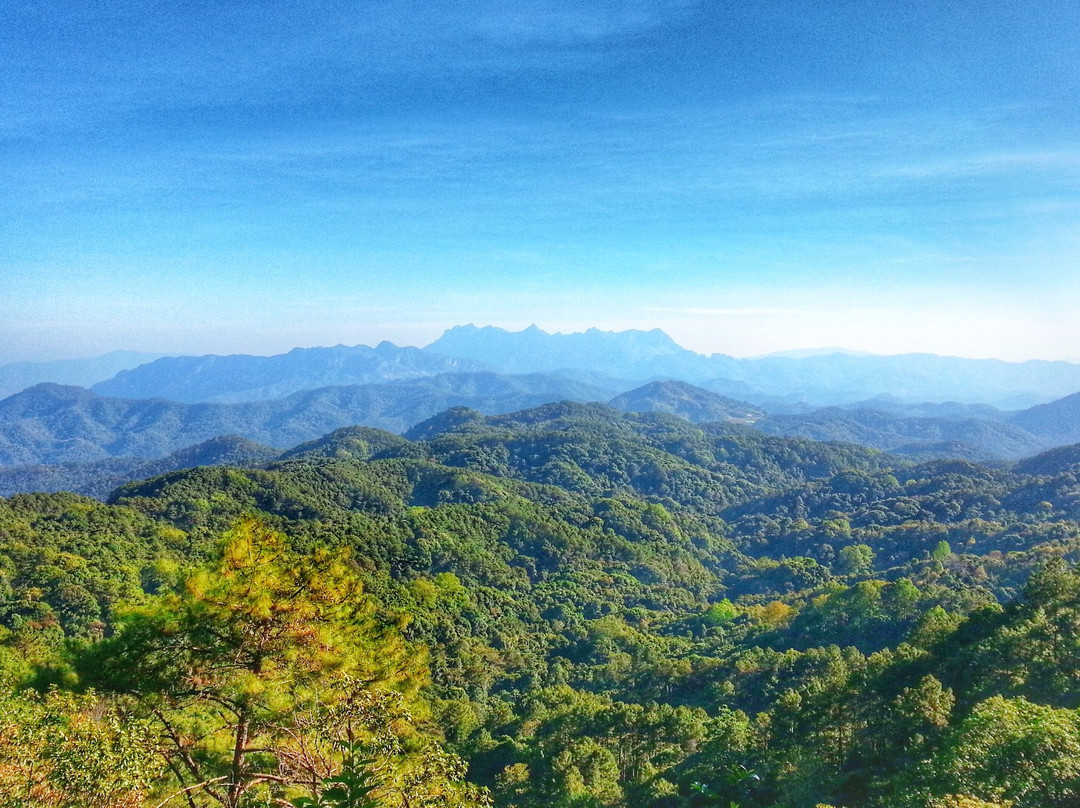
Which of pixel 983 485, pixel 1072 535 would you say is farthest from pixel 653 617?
pixel 983 485

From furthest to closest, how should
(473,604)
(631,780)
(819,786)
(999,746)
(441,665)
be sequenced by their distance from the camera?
(473,604)
(441,665)
(631,780)
(819,786)
(999,746)

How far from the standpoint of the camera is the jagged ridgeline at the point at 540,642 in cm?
903

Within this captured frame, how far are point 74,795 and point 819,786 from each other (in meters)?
22.2

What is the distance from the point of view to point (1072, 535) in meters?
65.5

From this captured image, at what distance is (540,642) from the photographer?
54.2m

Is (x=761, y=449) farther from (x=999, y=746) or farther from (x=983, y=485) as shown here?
(x=999, y=746)

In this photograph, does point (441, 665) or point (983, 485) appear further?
point (983, 485)

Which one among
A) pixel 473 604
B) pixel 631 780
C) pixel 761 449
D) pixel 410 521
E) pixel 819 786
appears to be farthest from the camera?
pixel 761 449

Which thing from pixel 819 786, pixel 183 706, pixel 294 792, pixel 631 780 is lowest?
pixel 631 780

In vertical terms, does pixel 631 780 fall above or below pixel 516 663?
above

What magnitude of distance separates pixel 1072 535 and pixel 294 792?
8780cm

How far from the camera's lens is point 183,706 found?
895 centimetres

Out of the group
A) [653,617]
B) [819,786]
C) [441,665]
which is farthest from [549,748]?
[653,617]

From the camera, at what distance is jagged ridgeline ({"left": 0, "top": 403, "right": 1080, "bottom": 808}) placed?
9031mm
